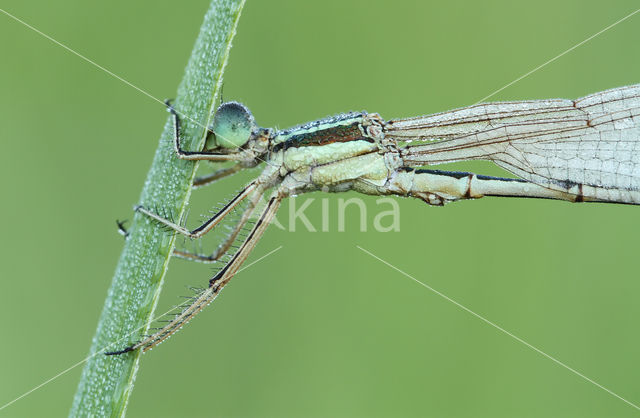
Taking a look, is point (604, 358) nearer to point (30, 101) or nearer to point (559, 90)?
point (559, 90)

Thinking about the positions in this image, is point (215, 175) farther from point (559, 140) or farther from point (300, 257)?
point (559, 140)

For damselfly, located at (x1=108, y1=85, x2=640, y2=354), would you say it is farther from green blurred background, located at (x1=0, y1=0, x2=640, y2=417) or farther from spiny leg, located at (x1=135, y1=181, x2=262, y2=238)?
green blurred background, located at (x1=0, y1=0, x2=640, y2=417)

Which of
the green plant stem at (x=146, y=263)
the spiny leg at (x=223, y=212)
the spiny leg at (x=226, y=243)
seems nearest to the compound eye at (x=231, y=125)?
the spiny leg at (x=223, y=212)

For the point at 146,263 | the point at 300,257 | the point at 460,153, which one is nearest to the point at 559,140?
the point at 460,153

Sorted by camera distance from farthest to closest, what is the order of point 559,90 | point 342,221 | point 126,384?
point 559,90, point 342,221, point 126,384

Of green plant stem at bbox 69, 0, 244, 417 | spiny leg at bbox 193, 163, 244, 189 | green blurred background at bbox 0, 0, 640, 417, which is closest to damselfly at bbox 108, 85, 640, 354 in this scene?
spiny leg at bbox 193, 163, 244, 189

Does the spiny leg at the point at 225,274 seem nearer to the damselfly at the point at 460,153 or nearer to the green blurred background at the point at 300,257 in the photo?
the damselfly at the point at 460,153

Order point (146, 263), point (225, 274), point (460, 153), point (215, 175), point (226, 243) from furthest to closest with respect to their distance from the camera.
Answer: point (226, 243) → point (215, 175) → point (460, 153) → point (225, 274) → point (146, 263)

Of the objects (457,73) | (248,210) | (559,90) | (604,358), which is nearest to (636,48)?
(559,90)
